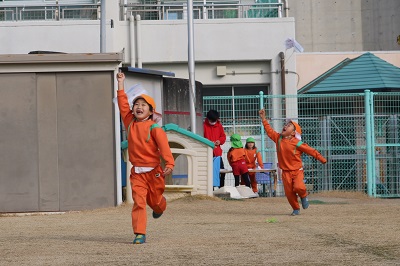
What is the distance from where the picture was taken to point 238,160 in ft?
74.5

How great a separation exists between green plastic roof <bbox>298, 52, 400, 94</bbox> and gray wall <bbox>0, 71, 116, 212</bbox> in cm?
1092

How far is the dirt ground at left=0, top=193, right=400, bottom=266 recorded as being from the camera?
370 inches

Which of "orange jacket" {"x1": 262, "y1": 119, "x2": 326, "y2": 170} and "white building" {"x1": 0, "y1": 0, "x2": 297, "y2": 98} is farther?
"white building" {"x1": 0, "y1": 0, "x2": 297, "y2": 98}

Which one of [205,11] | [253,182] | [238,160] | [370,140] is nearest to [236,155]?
[238,160]

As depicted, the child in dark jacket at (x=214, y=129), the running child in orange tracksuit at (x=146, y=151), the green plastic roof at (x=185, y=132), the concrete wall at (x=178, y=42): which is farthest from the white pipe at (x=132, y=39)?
the running child in orange tracksuit at (x=146, y=151)

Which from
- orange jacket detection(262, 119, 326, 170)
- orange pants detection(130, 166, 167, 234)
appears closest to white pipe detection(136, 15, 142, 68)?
orange jacket detection(262, 119, 326, 170)

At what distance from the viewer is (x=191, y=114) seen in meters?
22.3

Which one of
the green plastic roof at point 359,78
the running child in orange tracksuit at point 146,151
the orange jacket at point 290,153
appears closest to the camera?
the running child in orange tracksuit at point 146,151

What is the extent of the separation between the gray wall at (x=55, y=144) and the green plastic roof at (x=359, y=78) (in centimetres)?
1092

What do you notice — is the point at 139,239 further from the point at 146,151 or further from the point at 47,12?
the point at 47,12

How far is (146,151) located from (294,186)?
5080mm

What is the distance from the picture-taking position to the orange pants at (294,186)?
16.3 metres

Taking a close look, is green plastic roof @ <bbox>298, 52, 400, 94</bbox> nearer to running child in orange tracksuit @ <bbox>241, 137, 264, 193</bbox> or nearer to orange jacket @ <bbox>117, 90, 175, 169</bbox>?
running child in orange tracksuit @ <bbox>241, 137, 264, 193</bbox>

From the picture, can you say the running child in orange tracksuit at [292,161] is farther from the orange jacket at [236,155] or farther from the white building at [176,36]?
the white building at [176,36]
